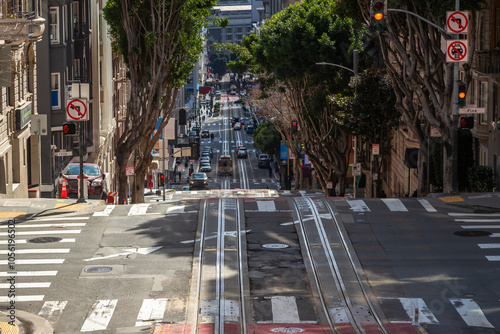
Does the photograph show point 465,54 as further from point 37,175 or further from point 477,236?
point 37,175

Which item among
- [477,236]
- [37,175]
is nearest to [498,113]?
→ [477,236]

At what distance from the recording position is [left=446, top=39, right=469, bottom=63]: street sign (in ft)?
101

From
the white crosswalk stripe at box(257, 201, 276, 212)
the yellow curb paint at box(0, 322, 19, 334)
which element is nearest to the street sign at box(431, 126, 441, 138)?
the white crosswalk stripe at box(257, 201, 276, 212)

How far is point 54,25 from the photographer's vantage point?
50.1 metres

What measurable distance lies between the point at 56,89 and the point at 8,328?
34692mm

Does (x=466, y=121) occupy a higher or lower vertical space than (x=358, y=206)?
higher

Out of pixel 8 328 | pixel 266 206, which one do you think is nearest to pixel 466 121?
pixel 266 206

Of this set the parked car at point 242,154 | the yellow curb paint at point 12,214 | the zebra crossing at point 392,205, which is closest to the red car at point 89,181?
the yellow curb paint at point 12,214

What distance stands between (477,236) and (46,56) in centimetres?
3102

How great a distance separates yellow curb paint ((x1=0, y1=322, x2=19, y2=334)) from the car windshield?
28.7 meters

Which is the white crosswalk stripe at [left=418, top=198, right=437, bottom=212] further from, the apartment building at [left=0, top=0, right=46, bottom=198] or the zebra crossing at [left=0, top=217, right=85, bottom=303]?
the apartment building at [left=0, top=0, right=46, bottom=198]

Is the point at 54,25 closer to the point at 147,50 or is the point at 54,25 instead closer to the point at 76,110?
the point at 147,50

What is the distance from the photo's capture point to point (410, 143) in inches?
2106

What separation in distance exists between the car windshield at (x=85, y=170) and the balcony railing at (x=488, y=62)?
21.3m
